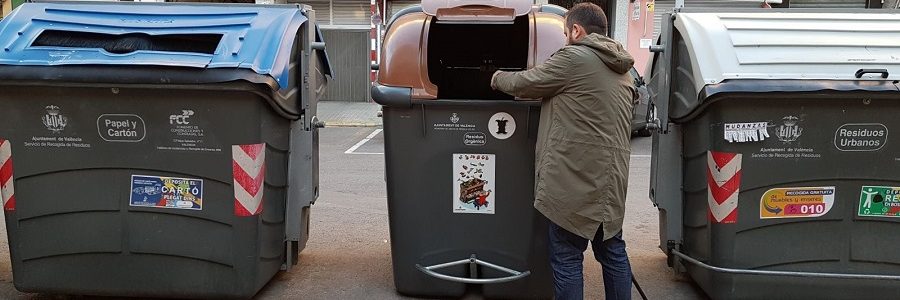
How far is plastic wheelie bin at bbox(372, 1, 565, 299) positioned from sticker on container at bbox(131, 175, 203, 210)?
950 mm

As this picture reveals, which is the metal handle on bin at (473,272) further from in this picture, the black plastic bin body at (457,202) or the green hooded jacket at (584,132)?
the green hooded jacket at (584,132)

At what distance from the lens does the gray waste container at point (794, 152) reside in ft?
10.6

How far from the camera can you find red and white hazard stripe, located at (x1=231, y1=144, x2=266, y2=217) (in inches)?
134

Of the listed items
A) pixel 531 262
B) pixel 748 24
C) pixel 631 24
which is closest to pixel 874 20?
pixel 748 24

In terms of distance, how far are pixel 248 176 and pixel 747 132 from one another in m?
2.38

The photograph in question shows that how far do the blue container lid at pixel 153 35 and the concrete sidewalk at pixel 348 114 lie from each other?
9.26 m

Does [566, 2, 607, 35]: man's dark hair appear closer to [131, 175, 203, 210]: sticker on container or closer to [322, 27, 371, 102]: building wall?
[131, 175, 203, 210]: sticker on container

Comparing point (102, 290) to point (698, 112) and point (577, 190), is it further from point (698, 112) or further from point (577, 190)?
point (698, 112)

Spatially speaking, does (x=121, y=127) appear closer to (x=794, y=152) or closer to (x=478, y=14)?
(x=478, y=14)

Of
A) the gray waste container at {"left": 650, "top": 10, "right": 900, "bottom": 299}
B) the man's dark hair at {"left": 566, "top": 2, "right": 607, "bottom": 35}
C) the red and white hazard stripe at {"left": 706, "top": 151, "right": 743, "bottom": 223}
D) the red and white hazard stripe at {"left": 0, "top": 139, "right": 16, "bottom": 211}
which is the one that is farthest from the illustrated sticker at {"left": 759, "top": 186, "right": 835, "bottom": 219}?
the red and white hazard stripe at {"left": 0, "top": 139, "right": 16, "bottom": 211}

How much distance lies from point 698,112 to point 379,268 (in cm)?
214

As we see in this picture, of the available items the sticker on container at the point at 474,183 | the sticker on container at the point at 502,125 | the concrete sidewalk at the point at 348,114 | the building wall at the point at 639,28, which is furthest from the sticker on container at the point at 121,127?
the building wall at the point at 639,28

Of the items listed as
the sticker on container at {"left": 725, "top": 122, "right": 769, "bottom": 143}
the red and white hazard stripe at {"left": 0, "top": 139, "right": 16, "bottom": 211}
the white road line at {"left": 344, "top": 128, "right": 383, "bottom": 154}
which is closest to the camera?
the sticker on container at {"left": 725, "top": 122, "right": 769, "bottom": 143}

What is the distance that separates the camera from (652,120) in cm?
396
